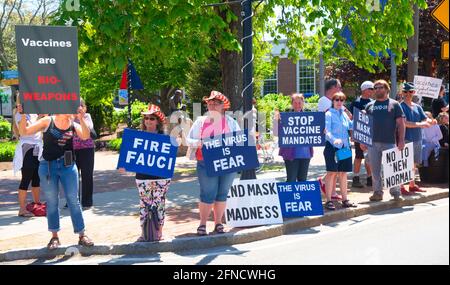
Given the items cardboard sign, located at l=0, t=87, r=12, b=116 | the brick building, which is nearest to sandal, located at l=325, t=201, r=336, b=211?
the brick building

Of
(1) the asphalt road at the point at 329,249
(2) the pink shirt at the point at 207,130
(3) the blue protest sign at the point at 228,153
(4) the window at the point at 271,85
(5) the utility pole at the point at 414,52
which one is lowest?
(1) the asphalt road at the point at 329,249

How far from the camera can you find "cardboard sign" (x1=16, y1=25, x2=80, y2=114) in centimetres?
700

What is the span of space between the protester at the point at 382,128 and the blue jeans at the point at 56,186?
5.12 m

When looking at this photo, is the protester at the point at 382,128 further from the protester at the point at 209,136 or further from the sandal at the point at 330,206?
the protester at the point at 209,136

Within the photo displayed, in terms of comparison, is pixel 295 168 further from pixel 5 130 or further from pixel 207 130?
pixel 5 130

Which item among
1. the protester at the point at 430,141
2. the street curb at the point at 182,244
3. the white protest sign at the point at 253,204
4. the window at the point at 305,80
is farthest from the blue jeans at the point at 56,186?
the window at the point at 305,80

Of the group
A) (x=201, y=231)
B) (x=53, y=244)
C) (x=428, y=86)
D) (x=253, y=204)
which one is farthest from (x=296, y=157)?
(x=428, y=86)

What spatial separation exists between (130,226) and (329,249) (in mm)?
2949

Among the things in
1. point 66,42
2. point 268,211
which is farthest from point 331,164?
point 66,42

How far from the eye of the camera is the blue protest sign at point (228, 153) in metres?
7.60

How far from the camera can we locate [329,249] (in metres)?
7.00

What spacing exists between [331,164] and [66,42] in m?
4.30

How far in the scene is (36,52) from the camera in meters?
7.09

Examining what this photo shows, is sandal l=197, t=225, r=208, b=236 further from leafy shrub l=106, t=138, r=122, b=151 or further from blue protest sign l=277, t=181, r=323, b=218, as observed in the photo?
leafy shrub l=106, t=138, r=122, b=151
